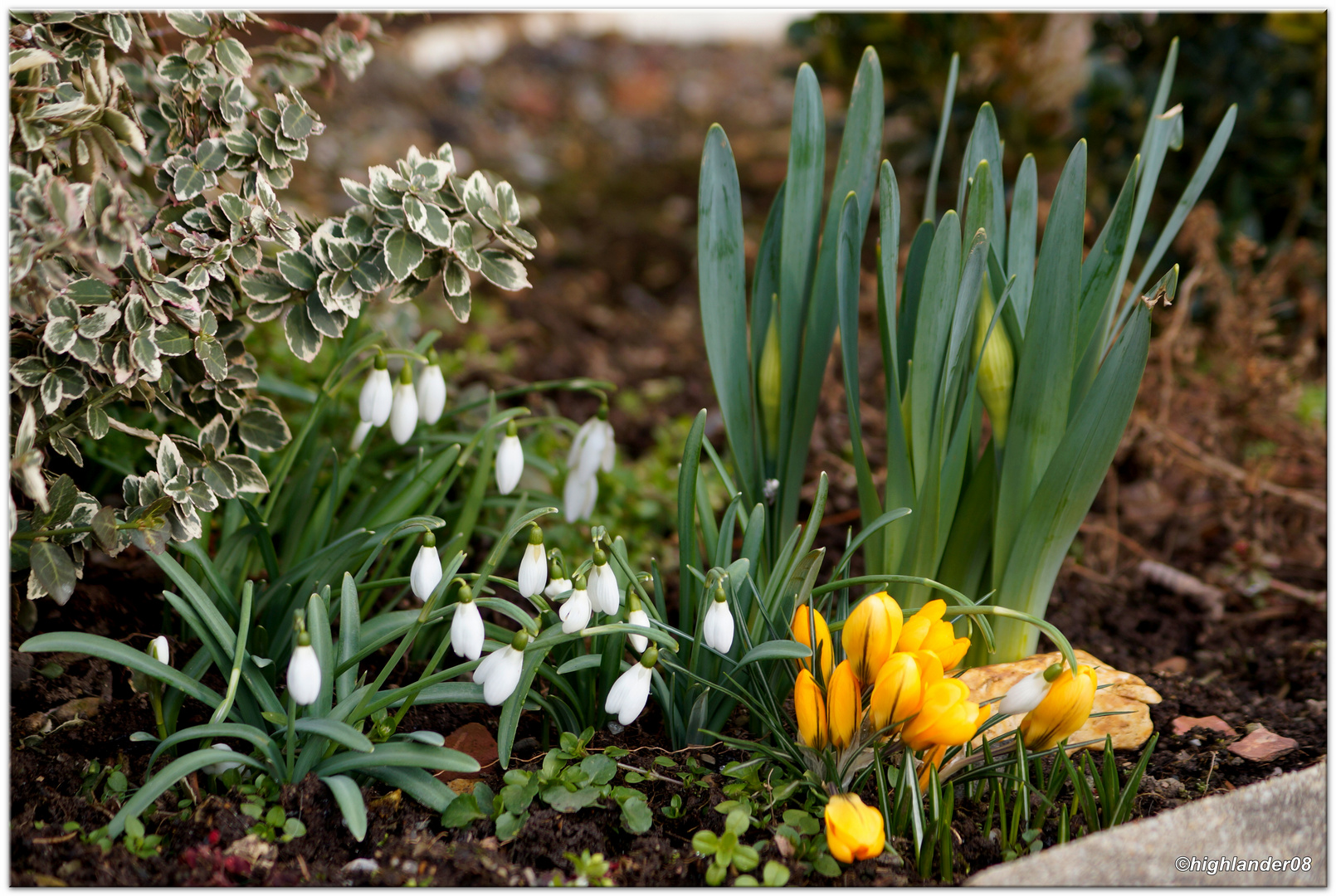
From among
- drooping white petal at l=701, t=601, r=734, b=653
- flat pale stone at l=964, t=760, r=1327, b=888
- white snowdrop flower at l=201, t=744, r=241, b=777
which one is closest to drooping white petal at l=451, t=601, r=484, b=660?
drooping white petal at l=701, t=601, r=734, b=653

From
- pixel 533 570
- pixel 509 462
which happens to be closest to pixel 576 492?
pixel 509 462

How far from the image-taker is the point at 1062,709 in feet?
4.43

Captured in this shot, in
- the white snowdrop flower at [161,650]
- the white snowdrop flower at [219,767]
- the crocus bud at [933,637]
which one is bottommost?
the white snowdrop flower at [219,767]

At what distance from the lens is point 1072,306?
4.99 ft

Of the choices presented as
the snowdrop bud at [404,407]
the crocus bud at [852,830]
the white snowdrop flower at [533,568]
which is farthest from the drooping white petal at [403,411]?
the crocus bud at [852,830]

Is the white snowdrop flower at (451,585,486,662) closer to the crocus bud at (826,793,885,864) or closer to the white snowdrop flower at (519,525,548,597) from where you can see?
the white snowdrop flower at (519,525,548,597)

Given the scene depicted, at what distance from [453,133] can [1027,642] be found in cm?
415

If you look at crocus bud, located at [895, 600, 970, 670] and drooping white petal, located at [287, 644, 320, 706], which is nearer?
drooping white petal, located at [287, 644, 320, 706]

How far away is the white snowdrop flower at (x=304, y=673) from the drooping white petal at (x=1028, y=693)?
94 centimetres

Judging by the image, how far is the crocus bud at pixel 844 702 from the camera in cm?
136

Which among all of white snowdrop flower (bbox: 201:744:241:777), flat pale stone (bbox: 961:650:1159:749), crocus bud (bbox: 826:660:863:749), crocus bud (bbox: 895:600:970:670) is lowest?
white snowdrop flower (bbox: 201:744:241:777)

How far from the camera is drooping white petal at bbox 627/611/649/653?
1.37 metres

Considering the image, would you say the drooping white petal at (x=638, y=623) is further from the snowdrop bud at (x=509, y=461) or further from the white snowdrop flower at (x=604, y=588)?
the snowdrop bud at (x=509, y=461)

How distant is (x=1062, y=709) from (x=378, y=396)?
115cm
